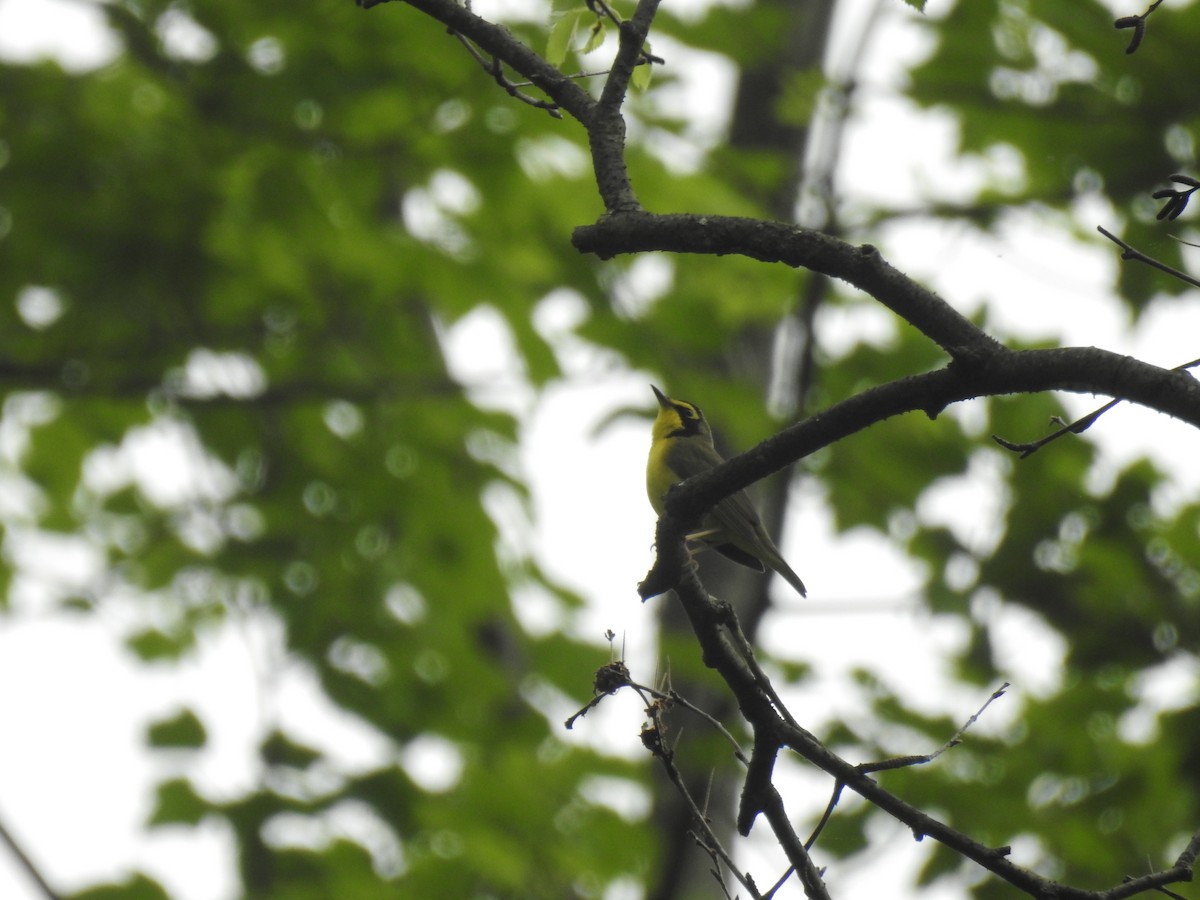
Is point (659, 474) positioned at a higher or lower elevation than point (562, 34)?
higher

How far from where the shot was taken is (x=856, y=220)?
8258 millimetres

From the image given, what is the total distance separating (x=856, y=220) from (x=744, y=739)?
3728mm

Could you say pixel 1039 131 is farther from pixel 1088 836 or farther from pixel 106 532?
pixel 106 532

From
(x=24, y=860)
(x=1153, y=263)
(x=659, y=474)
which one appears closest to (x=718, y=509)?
(x=659, y=474)

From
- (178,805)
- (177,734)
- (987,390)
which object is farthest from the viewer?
(177,734)

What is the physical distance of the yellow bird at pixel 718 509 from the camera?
5.54m

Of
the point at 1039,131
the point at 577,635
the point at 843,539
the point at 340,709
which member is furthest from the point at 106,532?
the point at 1039,131

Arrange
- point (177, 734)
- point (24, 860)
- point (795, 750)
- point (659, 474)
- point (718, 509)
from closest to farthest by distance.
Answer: point (795, 750), point (718, 509), point (24, 860), point (659, 474), point (177, 734)

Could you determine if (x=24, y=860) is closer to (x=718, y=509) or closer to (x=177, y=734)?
(x=177, y=734)

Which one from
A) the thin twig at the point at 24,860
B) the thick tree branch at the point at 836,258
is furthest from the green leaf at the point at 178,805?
the thick tree branch at the point at 836,258

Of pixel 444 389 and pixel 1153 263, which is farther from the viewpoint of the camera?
pixel 444 389

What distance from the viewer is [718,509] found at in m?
5.29

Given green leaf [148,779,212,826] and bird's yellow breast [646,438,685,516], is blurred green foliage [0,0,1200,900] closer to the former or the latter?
green leaf [148,779,212,826]

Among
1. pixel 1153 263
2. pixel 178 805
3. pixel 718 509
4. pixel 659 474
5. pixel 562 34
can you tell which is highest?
pixel 659 474
